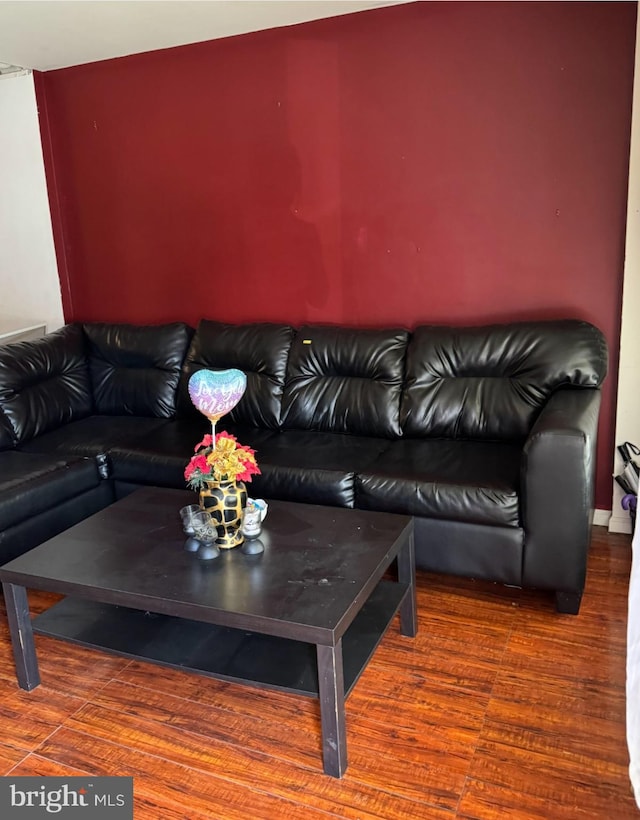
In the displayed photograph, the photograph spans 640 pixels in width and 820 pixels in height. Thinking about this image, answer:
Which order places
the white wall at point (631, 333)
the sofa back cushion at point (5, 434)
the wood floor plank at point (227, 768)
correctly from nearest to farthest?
1. the wood floor plank at point (227, 768)
2. the white wall at point (631, 333)
3. the sofa back cushion at point (5, 434)

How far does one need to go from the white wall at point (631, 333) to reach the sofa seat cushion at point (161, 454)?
5.13ft

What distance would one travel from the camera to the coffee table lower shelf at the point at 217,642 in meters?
1.93

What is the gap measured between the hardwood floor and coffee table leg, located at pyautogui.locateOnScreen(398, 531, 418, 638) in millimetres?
46

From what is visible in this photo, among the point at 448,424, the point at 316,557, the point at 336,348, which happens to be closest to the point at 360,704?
the point at 316,557

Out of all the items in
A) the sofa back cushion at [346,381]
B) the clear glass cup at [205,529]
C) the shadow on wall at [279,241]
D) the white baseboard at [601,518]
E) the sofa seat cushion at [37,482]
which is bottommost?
the white baseboard at [601,518]

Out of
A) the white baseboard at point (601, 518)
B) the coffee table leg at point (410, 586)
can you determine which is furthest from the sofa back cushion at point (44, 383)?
the white baseboard at point (601, 518)

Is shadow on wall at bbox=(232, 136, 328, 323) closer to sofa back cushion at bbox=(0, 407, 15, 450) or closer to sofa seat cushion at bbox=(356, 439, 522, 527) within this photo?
sofa seat cushion at bbox=(356, 439, 522, 527)

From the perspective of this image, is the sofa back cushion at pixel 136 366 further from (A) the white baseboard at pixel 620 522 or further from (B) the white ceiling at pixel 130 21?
(A) the white baseboard at pixel 620 522

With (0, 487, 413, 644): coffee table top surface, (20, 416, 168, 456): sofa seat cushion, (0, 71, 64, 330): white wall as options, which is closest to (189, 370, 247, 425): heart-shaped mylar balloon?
(0, 487, 413, 644): coffee table top surface

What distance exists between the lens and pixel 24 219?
4.23 m

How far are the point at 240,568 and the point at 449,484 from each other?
0.87m

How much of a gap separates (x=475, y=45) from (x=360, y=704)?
270cm

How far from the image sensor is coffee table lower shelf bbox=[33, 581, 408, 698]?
6.34ft

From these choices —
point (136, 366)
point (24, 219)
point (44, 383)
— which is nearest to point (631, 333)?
point (136, 366)
